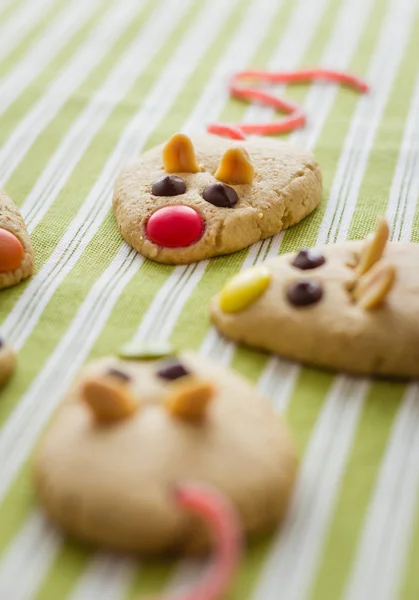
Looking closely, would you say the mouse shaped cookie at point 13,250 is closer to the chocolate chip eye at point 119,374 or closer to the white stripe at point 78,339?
the white stripe at point 78,339

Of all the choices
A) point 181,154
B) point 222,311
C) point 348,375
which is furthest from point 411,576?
point 181,154

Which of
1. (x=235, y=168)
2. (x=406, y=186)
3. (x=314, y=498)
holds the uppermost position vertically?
(x=235, y=168)

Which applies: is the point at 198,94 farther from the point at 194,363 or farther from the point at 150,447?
the point at 150,447

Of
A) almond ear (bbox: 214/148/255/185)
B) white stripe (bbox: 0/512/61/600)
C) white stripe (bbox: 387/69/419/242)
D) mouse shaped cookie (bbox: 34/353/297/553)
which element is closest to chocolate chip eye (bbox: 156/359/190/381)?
mouse shaped cookie (bbox: 34/353/297/553)

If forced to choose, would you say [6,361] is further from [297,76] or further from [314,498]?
[297,76]

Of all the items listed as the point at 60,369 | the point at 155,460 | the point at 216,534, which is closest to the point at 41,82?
the point at 60,369

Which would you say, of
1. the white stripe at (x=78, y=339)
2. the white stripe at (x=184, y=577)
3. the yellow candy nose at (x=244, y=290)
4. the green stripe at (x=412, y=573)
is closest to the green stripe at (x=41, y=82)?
the white stripe at (x=78, y=339)
